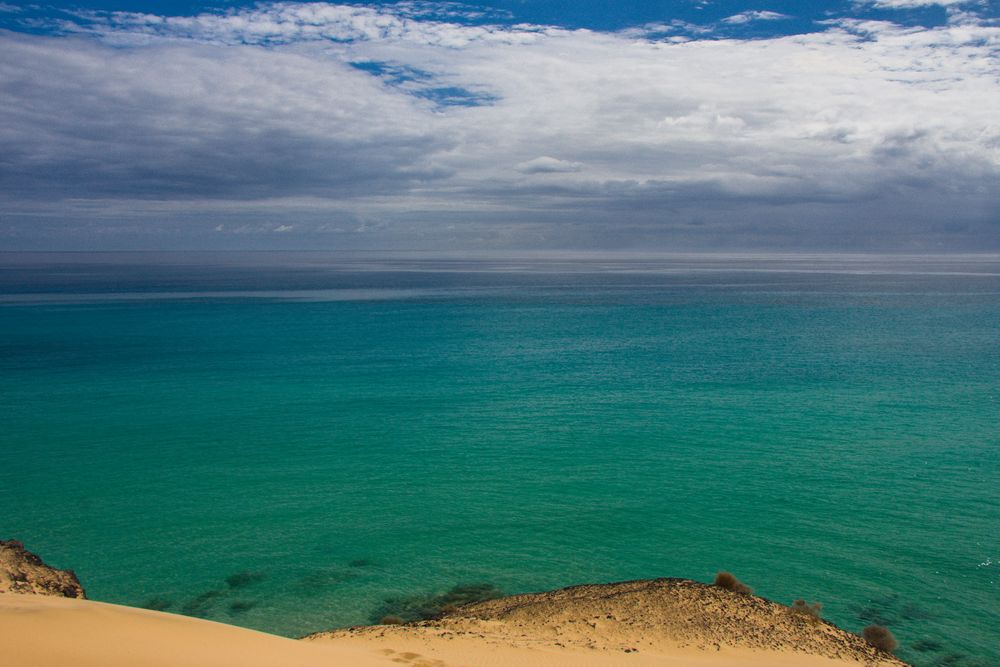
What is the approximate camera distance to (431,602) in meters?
19.1

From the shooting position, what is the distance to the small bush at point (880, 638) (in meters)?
16.0

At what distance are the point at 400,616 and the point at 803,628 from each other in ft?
30.2

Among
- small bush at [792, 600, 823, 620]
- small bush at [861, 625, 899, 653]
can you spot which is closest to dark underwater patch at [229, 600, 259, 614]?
small bush at [792, 600, 823, 620]

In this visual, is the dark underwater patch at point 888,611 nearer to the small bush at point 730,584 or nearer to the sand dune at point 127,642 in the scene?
the small bush at point 730,584

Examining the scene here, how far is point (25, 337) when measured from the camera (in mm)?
73000

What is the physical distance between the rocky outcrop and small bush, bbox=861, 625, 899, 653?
17.7 meters

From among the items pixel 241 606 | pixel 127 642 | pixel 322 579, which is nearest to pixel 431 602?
pixel 322 579

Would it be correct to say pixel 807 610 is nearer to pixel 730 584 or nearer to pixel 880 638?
pixel 880 638

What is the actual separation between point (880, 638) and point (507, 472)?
52.7ft

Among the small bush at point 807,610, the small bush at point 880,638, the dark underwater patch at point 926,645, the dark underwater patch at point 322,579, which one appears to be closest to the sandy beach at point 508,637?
the small bush at point 807,610

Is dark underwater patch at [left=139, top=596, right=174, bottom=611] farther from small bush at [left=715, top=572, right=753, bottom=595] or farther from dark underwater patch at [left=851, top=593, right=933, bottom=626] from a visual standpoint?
dark underwater patch at [left=851, top=593, right=933, bottom=626]

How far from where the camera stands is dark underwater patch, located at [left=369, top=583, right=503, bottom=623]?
1827cm

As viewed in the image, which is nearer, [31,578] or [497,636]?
[497,636]

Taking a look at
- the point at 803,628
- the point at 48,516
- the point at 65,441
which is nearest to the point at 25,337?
the point at 65,441
